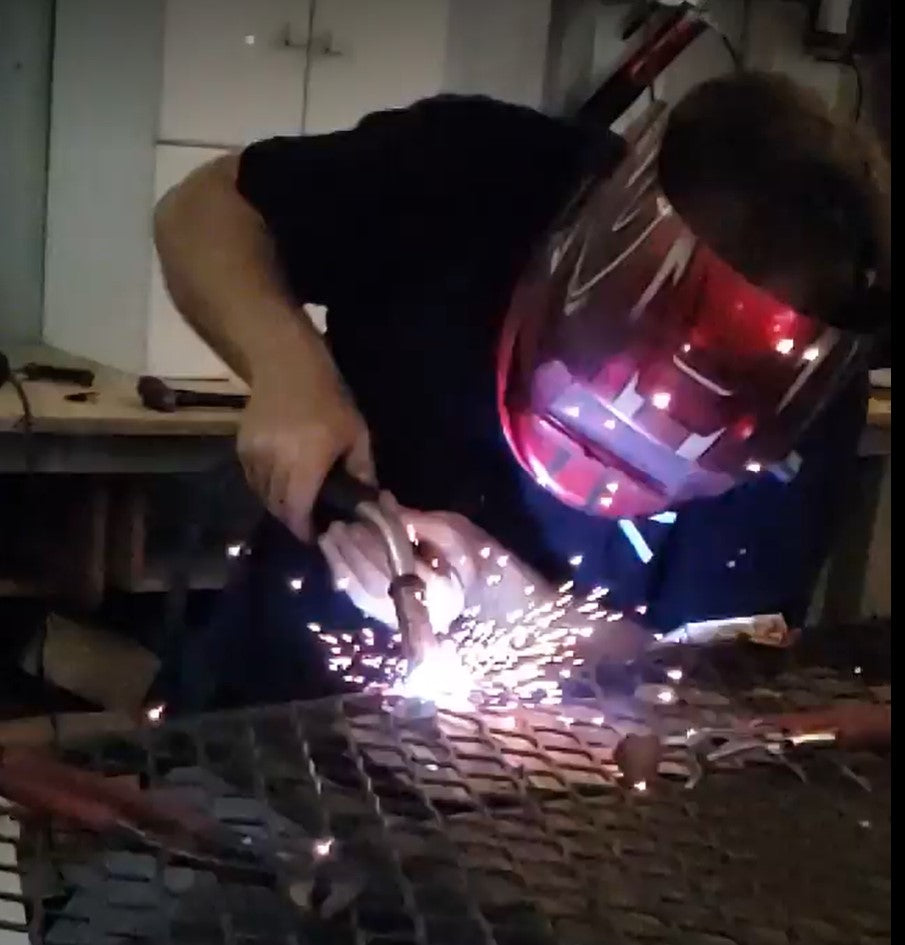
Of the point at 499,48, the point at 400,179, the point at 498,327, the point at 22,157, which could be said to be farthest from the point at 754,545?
the point at 22,157

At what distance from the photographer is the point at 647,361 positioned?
66 centimetres

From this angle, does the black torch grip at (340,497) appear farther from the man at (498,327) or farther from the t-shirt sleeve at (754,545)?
the t-shirt sleeve at (754,545)

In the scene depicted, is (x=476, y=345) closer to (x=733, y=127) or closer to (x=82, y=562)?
(x=733, y=127)

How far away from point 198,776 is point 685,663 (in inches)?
10.5

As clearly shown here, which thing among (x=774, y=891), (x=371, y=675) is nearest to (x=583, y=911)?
(x=774, y=891)

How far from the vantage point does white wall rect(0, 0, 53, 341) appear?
4.67 feet

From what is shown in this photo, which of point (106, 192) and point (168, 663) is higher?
point (106, 192)

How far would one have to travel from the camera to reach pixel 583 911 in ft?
1.47

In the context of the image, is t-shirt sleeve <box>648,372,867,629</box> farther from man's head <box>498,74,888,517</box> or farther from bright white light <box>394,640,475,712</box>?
bright white light <box>394,640,475,712</box>

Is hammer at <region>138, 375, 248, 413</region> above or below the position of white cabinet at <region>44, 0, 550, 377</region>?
below

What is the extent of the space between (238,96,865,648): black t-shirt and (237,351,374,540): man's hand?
0.14m

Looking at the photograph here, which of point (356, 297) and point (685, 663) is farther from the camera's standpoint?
point (356, 297)

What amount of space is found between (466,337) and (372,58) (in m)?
0.65

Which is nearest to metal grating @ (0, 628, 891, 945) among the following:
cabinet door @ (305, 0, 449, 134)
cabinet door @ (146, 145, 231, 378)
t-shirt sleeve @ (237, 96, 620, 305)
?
t-shirt sleeve @ (237, 96, 620, 305)
